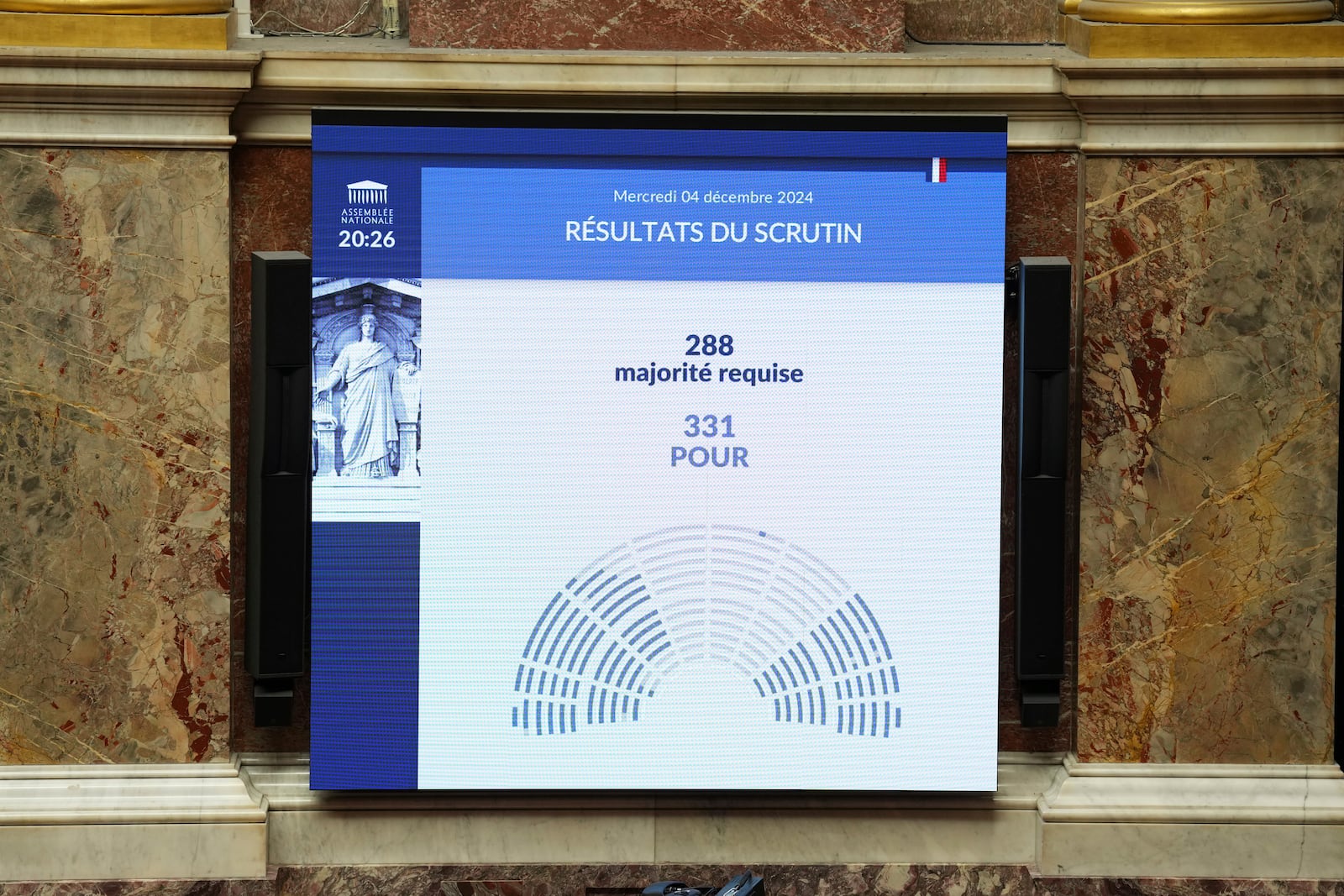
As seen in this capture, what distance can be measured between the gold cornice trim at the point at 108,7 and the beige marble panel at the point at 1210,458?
3.60 meters

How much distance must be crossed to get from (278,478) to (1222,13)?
4136 millimetres

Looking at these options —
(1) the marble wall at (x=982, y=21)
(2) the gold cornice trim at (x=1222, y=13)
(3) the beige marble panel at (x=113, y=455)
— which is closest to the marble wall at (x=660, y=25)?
(1) the marble wall at (x=982, y=21)

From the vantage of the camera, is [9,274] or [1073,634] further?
[1073,634]

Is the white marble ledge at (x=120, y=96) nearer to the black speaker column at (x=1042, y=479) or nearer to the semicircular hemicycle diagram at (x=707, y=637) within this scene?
the semicircular hemicycle diagram at (x=707, y=637)

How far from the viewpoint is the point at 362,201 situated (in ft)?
19.9

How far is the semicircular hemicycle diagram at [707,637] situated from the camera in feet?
20.5

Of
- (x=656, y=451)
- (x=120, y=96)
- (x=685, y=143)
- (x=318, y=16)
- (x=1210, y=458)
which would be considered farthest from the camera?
(x=318, y=16)

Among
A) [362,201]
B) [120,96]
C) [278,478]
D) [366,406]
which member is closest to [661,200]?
[362,201]

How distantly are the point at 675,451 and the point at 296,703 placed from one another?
186 cm

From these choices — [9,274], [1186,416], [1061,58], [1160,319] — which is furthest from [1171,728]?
[9,274]

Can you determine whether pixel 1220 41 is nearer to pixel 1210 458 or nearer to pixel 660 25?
pixel 1210 458

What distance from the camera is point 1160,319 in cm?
629

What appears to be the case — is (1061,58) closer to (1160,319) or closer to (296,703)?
(1160,319)

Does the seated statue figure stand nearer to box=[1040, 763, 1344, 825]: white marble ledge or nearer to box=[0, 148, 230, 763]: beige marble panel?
box=[0, 148, 230, 763]: beige marble panel
